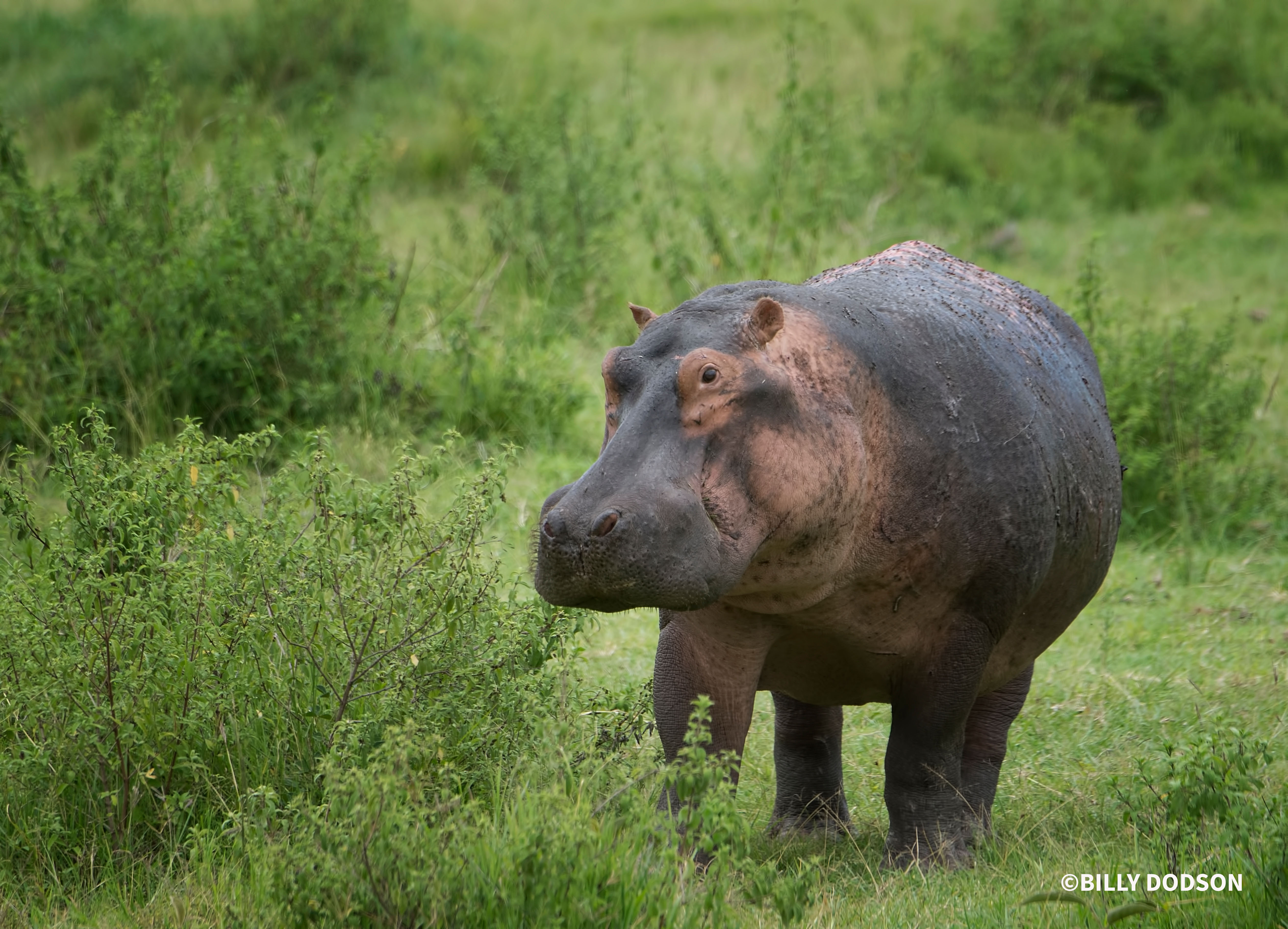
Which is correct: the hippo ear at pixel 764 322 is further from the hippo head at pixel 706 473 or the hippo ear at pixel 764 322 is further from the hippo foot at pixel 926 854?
the hippo foot at pixel 926 854

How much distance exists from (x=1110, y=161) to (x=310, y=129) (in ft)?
23.0

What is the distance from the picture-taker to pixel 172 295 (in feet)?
22.4

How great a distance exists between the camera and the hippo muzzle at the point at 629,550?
2.96 m

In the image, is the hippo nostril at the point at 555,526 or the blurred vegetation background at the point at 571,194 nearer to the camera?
the hippo nostril at the point at 555,526

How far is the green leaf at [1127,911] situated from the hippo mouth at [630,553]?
3.35ft

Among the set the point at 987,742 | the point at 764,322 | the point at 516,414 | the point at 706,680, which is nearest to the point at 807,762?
the point at 987,742

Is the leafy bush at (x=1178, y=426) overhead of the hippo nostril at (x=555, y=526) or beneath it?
beneath

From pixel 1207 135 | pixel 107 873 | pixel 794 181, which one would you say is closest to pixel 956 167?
pixel 1207 135

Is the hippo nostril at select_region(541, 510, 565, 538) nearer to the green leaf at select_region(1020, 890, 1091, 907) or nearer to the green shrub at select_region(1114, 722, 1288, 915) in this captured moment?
the green leaf at select_region(1020, 890, 1091, 907)

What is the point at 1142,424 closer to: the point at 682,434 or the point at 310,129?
the point at 682,434

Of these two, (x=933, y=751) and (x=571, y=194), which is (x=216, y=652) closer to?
(x=933, y=751)

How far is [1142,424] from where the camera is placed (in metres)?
7.61

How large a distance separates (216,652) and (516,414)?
3898 millimetres

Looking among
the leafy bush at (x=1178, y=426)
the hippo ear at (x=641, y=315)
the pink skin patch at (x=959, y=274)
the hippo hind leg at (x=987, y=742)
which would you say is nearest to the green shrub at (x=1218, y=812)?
the hippo hind leg at (x=987, y=742)
